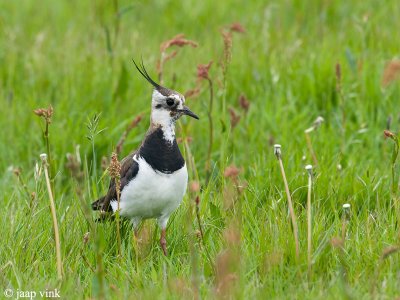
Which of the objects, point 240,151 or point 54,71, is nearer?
point 240,151

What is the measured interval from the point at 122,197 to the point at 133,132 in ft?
6.02

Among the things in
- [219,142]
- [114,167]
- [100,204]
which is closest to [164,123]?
[100,204]

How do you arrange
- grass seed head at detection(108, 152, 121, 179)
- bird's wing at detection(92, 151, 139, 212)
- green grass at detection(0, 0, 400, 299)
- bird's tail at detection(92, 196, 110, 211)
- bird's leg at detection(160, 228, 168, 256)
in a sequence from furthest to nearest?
bird's tail at detection(92, 196, 110, 211) → bird's wing at detection(92, 151, 139, 212) → bird's leg at detection(160, 228, 168, 256) → green grass at detection(0, 0, 400, 299) → grass seed head at detection(108, 152, 121, 179)

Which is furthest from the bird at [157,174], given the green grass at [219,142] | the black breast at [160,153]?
the green grass at [219,142]

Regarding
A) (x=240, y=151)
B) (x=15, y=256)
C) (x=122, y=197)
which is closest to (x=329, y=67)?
(x=240, y=151)

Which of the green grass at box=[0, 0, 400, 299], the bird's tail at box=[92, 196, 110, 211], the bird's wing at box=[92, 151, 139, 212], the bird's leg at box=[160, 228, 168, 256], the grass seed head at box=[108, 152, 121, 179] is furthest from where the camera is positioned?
the bird's tail at box=[92, 196, 110, 211]

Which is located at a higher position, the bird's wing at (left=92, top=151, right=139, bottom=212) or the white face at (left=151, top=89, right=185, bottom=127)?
the white face at (left=151, top=89, right=185, bottom=127)

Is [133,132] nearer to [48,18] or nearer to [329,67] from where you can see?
[329,67]

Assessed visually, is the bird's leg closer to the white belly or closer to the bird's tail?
the white belly

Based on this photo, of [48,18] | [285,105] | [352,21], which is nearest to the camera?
[285,105]

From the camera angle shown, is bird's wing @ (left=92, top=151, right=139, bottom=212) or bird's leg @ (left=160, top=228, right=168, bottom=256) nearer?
bird's leg @ (left=160, top=228, right=168, bottom=256)

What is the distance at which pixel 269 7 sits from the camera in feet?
27.2

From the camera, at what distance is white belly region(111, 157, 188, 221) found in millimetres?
4504

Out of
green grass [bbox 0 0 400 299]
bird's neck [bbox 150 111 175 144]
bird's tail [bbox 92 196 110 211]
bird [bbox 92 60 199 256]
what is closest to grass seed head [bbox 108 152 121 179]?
green grass [bbox 0 0 400 299]
